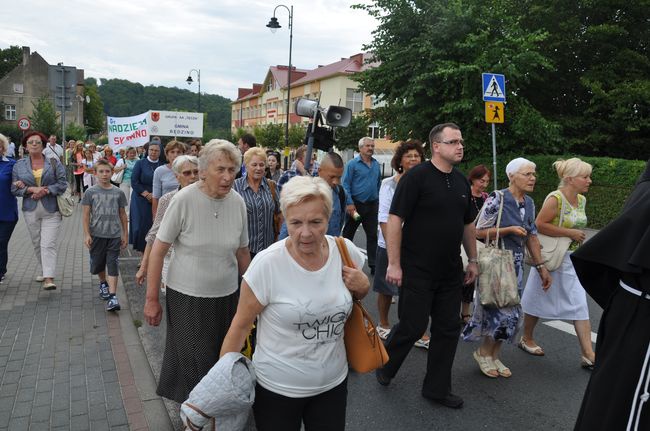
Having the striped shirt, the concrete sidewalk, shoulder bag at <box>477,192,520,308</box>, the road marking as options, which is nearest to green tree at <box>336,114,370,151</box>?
the concrete sidewalk

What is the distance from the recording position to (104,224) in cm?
604

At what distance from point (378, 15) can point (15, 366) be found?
16.5 metres

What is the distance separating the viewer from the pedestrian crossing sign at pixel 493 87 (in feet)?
35.2

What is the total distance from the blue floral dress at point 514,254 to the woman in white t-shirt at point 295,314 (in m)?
2.32

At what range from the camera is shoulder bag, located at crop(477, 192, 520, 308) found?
14.0ft

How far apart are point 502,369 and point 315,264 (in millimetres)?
2905

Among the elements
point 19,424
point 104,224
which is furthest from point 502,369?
point 104,224

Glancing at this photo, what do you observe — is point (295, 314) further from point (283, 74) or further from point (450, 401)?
point (283, 74)

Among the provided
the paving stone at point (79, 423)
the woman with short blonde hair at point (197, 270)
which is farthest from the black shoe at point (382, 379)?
the paving stone at point (79, 423)

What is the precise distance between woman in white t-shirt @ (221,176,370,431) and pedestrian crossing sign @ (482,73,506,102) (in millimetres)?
9279

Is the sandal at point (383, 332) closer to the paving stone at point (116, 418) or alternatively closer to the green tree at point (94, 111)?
the paving stone at point (116, 418)

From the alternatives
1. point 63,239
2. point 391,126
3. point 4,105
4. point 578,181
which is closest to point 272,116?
point 4,105

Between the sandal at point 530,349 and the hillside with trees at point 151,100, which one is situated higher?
the hillside with trees at point 151,100

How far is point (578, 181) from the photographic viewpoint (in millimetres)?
4684
